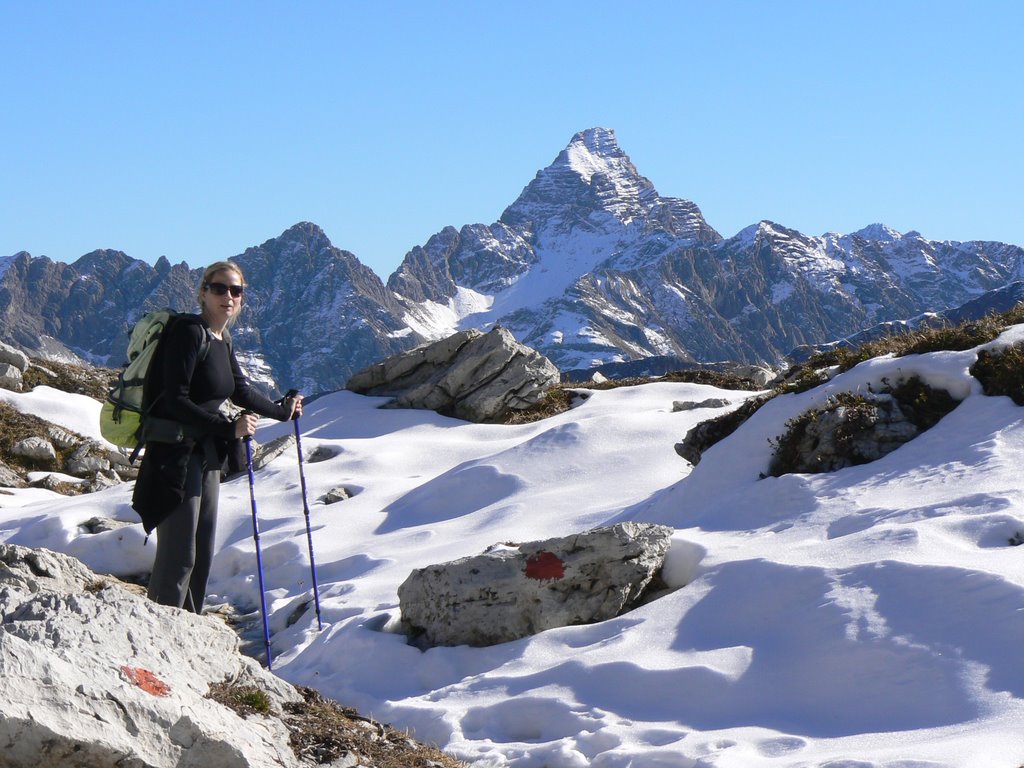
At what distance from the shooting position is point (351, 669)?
9312 mm

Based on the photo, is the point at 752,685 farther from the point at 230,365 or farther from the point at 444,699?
the point at 230,365

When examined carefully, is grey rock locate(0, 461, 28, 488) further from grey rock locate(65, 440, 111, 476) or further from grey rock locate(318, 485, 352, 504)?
grey rock locate(318, 485, 352, 504)

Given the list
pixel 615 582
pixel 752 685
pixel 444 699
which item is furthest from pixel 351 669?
pixel 752 685

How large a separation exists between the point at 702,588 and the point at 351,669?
10.3ft

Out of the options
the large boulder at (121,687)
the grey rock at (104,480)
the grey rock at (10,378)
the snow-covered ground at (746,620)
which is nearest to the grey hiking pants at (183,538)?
the large boulder at (121,687)

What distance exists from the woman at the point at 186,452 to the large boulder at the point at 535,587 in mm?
2238

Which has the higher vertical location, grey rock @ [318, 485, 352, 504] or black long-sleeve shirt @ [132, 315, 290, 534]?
black long-sleeve shirt @ [132, 315, 290, 534]

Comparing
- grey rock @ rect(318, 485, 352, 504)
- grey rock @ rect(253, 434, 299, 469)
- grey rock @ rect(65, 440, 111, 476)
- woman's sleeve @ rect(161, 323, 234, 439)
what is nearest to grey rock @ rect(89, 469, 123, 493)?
grey rock @ rect(65, 440, 111, 476)

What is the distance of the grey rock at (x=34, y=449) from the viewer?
24.5m

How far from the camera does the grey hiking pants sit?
25.3ft

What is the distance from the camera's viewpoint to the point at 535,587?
9.38m

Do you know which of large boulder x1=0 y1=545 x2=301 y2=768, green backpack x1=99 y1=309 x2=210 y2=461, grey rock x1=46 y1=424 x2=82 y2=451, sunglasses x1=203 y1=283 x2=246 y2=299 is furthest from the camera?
grey rock x1=46 y1=424 x2=82 y2=451

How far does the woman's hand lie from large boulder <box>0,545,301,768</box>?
5.68 ft

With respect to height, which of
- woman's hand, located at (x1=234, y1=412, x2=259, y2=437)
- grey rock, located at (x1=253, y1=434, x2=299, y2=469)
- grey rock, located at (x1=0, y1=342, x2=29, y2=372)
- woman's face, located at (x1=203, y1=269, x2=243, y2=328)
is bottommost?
grey rock, located at (x1=253, y1=434, x2=299, y2=469)
